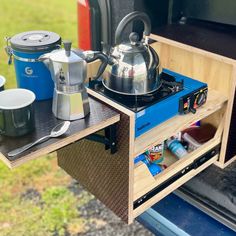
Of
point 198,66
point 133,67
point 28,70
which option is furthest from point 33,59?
point 198,66

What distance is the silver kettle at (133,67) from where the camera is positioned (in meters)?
1.29

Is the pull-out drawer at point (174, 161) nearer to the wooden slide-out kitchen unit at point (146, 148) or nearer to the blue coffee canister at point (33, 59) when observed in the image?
the wooden slide-out kitchen unit at point (146, 148)

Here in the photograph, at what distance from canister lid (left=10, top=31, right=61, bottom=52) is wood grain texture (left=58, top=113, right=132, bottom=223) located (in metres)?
0.28

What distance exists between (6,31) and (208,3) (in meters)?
2.75

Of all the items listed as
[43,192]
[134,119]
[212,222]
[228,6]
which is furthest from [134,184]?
[43,192]

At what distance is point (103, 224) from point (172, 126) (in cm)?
91

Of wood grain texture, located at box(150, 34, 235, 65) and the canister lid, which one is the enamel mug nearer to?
the canister lid

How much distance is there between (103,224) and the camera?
6.92ft

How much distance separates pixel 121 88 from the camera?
1313 millimetres

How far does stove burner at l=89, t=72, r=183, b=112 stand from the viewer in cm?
128

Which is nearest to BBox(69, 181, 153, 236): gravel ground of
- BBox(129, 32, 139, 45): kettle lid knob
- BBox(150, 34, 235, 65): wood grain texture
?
BBox(150, 34, 235, 65): wood grain texture

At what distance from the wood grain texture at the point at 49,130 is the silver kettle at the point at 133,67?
0.10 m

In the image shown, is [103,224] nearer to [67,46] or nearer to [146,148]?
[146,148]

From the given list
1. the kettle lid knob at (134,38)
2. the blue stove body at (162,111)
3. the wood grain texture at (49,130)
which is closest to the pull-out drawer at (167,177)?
the blue stove body at (162,111)
